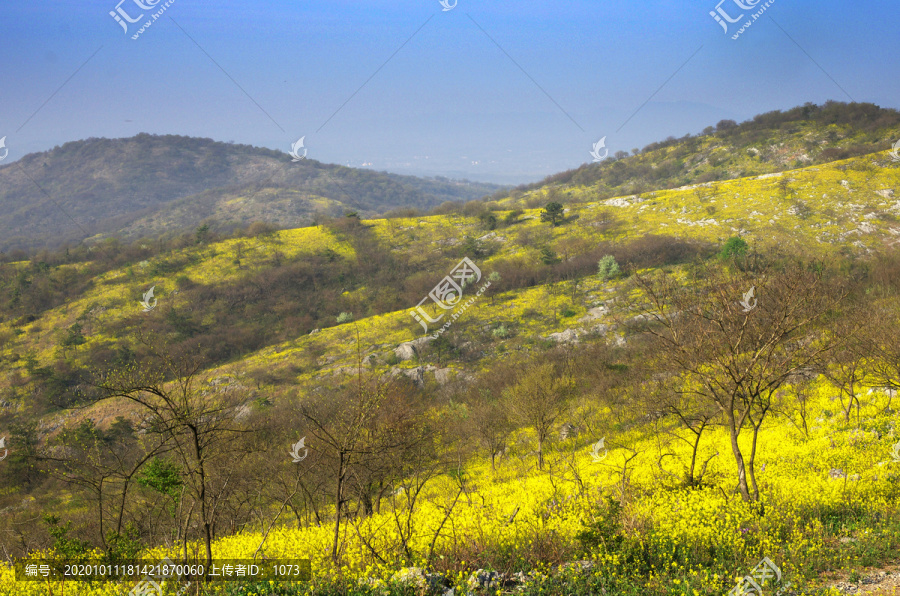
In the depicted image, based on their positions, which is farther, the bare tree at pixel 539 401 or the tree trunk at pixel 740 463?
the bare tree at pixel 539 401

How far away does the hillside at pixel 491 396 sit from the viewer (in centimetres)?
633

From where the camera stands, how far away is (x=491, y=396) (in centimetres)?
2283

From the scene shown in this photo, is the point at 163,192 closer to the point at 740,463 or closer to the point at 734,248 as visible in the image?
the point at 734,248

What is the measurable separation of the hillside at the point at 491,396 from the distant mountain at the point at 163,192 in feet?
217

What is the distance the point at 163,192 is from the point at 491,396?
187 metres

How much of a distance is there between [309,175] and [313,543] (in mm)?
168735

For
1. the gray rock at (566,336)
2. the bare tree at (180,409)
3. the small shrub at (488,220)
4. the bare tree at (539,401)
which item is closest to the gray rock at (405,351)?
the gray rock at (566,336)

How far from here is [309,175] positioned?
6363 inches

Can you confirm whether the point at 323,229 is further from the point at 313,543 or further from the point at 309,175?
the point at 309,175

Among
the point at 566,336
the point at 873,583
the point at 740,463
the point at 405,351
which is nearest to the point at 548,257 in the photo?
the point at 566,336

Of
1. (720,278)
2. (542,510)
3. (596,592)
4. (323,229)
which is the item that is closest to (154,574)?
(596,592)

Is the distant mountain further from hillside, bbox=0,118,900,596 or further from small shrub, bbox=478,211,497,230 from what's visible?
hillside, bbox=0,118,900,596

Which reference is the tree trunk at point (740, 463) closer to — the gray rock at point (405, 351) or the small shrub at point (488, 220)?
the gray rock at point (405, 351)

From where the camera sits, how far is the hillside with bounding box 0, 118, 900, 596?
6.33m
